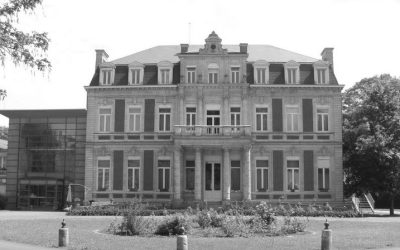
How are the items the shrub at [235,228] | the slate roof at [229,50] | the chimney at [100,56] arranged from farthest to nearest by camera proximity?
the chimney at [100,56], the slate roof at [229,50], the shrub at [235,228]

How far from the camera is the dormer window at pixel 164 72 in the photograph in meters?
41.7

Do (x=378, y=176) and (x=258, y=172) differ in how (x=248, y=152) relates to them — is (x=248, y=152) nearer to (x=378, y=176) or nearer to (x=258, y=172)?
(x=258, y=172)

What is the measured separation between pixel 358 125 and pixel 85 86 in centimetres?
2218

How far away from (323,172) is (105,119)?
18158mm

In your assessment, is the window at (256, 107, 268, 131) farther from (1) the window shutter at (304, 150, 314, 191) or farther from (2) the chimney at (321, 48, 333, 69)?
(2) the chimney at (321, 48, 333, 69)

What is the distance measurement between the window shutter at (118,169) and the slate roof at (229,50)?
7812mm

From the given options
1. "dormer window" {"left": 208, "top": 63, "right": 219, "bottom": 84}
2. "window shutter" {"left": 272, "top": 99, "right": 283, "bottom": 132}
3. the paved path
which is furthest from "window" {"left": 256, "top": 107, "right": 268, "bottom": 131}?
the paved path

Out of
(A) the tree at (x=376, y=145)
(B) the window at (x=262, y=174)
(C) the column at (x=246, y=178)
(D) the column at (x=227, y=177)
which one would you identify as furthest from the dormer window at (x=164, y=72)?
(A) the tree at (x=376, y=145)

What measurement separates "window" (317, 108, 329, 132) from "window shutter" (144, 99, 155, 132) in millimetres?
13437

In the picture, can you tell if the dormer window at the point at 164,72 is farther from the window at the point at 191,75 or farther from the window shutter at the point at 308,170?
the window shutter at the point at 308,170

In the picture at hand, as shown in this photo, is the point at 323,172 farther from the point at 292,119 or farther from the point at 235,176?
the point at 235,176

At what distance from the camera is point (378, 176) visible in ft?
122

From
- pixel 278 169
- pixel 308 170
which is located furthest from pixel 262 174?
pixel 308 170

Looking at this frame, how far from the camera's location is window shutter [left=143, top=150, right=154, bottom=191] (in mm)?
40938
